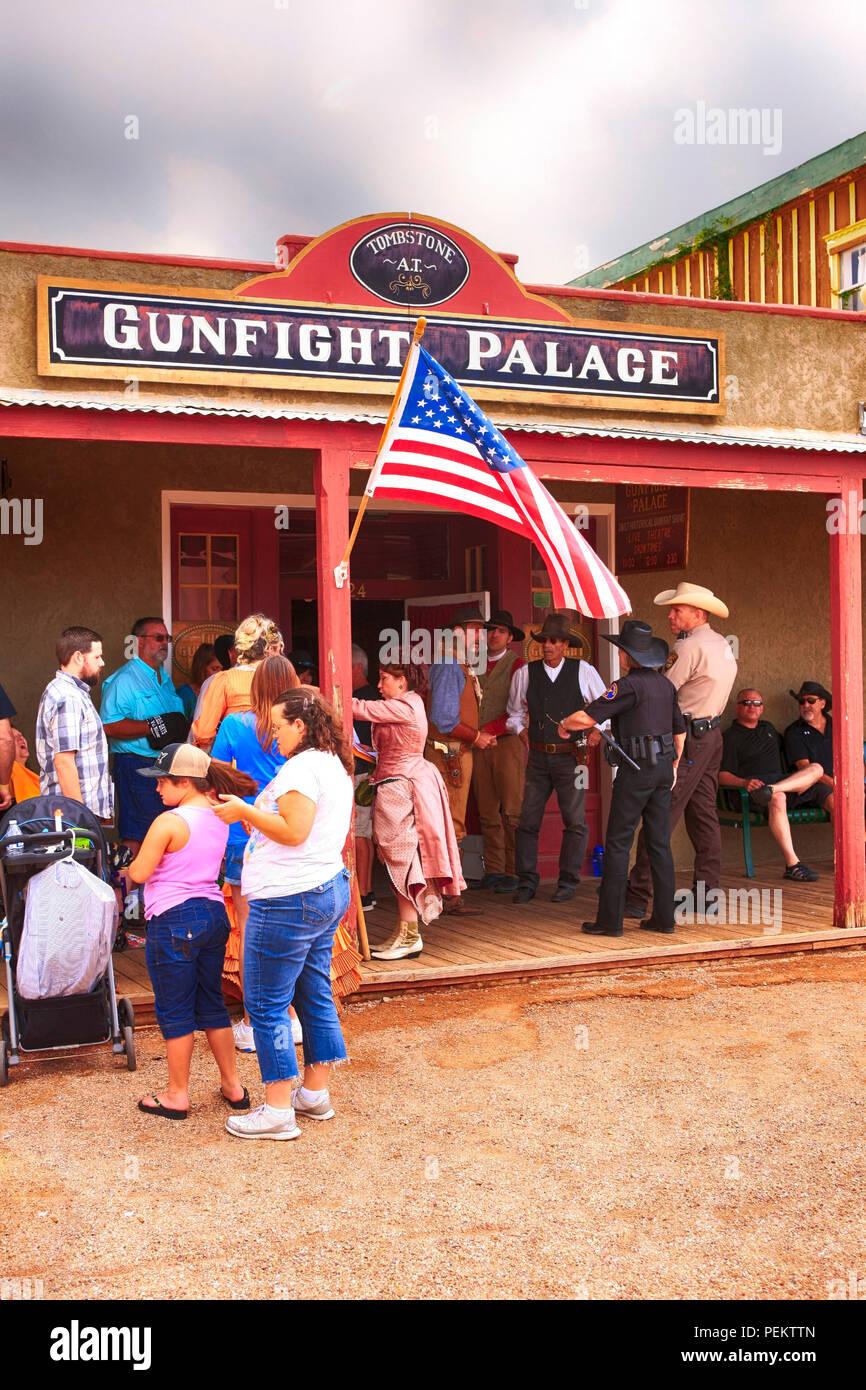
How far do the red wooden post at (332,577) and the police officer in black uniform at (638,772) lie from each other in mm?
1565

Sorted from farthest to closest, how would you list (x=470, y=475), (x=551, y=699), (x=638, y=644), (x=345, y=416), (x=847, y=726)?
(x=551, y=699)
(x=847, y=726)
(x=638, y=644)
(x=345, y=416)
(x=470, y=475)

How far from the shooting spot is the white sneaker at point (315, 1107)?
526cm

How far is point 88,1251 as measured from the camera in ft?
13.3

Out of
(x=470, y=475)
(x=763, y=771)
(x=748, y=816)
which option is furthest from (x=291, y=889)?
(x=763, y=771)

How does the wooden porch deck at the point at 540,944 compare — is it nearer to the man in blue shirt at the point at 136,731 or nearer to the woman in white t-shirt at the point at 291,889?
the man in blue shirt at the point at 136,731

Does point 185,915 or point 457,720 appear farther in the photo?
point 457,720

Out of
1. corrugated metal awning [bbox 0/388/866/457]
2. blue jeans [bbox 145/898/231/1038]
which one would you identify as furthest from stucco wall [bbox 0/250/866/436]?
blue jeans [bbox 145/898/231/1038]

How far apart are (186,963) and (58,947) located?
2.62ft

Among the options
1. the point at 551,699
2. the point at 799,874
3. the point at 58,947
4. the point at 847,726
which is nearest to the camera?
the point at 58,947

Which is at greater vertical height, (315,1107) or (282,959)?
(282,959)

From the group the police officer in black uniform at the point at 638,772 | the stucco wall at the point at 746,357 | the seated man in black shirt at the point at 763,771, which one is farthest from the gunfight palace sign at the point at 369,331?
the seated man in black shirt at the point at 763,771

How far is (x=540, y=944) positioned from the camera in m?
7.96

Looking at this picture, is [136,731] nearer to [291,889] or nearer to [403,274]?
[403,274]

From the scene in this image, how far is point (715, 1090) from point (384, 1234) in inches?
77.7
